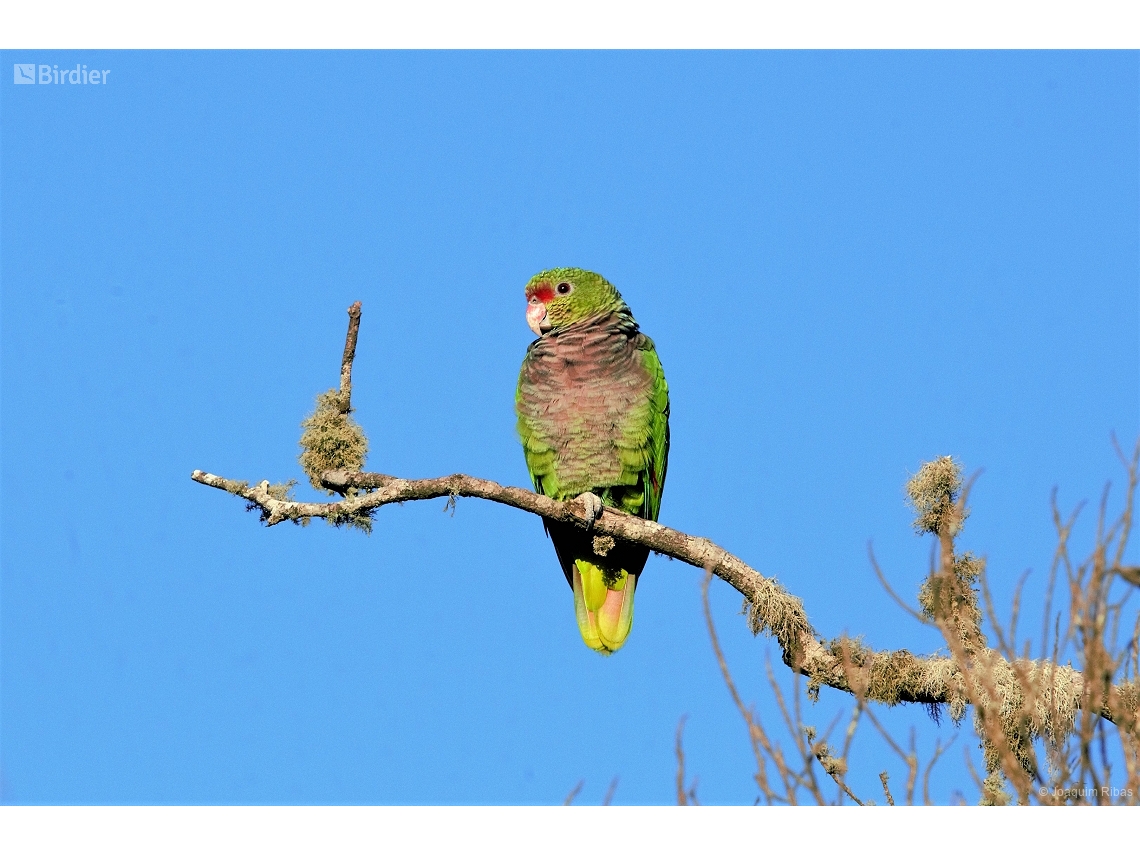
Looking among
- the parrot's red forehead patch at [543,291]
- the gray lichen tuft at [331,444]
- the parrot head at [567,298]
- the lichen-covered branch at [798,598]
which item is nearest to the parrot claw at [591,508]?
the lichen-covered branch at [798,598]

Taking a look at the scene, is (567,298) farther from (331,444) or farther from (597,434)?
(331,444)

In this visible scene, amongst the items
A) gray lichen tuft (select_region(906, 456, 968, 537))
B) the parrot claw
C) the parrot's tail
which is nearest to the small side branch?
the parrot claw

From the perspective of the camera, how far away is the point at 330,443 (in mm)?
5680

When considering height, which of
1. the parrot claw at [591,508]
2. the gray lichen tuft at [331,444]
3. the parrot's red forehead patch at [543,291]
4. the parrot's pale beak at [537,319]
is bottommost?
the parrot claw at [591,508]

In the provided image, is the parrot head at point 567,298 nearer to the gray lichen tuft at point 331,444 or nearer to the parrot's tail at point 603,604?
the parrot's tail at point 603,604

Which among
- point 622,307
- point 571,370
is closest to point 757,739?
point 571,370

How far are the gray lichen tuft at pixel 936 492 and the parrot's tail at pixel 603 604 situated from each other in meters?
2.00

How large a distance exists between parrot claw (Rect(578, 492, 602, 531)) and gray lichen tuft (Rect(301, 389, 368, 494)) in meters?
1.20

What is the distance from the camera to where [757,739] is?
318 centimetres

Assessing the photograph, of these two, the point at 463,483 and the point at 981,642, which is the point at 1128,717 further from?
the point at 463,483

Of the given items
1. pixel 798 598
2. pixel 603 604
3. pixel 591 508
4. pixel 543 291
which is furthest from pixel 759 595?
pixel 543 291

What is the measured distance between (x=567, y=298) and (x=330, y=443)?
6.79 ft

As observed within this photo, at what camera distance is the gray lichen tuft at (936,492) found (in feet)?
17.3

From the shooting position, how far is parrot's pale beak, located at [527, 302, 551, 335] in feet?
23.5
